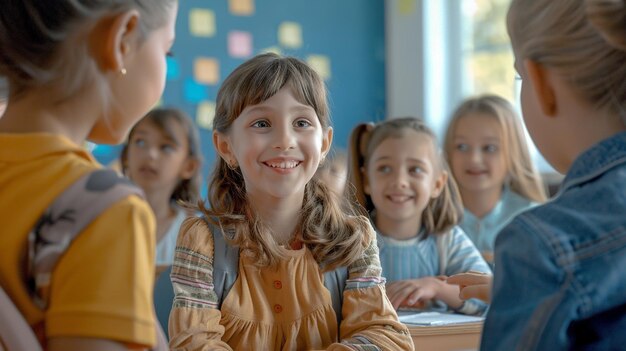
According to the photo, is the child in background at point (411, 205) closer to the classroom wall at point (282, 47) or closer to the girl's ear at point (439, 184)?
the girl's ear at point (439, 184)

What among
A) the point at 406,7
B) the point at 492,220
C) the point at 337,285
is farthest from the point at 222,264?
the point at 406,7

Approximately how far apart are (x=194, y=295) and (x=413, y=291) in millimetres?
668

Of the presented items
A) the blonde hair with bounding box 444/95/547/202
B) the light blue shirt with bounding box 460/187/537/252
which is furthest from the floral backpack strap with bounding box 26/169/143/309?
the blonde hair with bounding box 444/95/547/202

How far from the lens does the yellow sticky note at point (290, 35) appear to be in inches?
173

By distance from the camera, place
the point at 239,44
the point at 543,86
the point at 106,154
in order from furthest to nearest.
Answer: the point at 239,44
the point at 106,154
the point at 543,86

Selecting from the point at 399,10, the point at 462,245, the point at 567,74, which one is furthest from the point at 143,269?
the point at 399,10

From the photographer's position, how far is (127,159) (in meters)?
3.16

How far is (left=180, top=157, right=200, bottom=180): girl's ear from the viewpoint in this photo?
3.17 m

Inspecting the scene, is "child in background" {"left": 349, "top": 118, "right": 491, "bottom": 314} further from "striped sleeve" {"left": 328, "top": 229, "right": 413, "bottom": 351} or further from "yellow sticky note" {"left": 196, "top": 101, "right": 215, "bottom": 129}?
"yellow sticky note" {"left": 196, "top": 101, "right": 215, "bottom": 129}

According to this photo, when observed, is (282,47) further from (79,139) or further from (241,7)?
(79,139)

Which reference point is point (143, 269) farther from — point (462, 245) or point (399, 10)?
point (399, 10)

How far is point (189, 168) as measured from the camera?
3.19 metres

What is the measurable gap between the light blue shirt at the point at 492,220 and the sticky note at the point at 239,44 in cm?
192

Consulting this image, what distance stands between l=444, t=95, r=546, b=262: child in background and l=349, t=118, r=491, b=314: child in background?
0.51 metres
